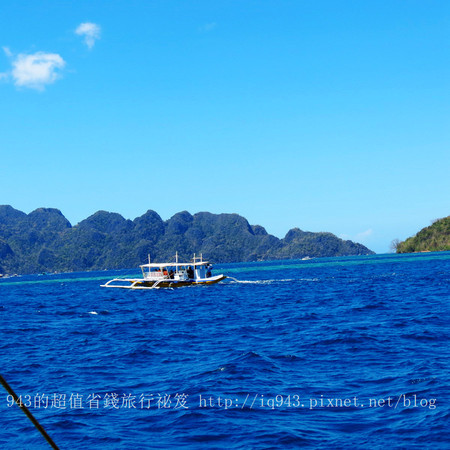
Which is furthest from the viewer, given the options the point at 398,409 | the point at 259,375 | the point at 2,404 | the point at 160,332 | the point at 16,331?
the point at 16,331

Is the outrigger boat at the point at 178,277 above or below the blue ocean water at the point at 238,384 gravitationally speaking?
above

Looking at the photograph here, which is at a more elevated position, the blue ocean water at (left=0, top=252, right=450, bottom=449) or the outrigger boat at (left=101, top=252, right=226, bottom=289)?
the outrigger boat at (left=101, top=252, right=226, bottom=289)

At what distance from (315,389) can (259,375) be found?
246 centimetres

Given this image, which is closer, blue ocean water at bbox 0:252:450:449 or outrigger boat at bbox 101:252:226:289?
blue ocean water at bbox 0:252:450:449

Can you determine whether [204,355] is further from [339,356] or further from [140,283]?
[140,283]

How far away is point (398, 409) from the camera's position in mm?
12039

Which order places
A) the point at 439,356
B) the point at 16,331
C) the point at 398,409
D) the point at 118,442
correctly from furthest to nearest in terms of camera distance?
the point at 16,331 → the point at 439,356 → the point at 398,409 → the point at 118,442

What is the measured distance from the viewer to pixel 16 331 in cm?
3155

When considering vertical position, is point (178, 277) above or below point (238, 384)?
above

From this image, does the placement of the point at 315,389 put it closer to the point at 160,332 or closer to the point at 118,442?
the point at 118,442

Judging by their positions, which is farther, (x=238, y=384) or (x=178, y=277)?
(x=178, y=277)

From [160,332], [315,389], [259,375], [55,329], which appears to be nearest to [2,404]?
[259,375]

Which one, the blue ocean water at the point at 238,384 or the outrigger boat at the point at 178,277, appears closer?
the blue ocean water at the point at 238,384

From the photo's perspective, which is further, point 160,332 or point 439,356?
point 160,332
